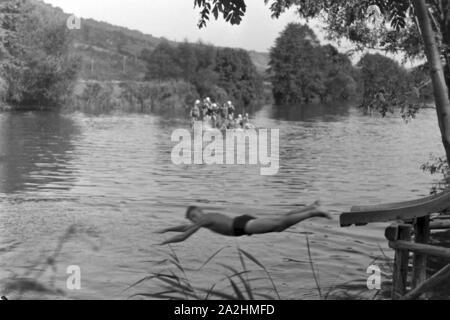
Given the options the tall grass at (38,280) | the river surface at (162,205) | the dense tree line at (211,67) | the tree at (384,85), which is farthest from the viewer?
the dense tree line at (211,67)

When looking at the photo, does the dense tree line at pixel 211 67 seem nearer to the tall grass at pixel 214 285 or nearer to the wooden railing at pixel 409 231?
the tall grass at pixel 214 285

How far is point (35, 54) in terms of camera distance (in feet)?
226

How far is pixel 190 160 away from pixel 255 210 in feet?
39.5

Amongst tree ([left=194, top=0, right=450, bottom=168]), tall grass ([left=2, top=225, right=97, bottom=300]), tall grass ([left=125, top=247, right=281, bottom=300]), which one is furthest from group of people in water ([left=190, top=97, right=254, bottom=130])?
tall grass ([left=125, top=247, right=281, bottom=300])

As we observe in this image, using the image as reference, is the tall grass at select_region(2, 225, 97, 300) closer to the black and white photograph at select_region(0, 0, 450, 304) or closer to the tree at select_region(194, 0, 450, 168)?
the black and white photograph at select_region(0, 0, 450, 304)

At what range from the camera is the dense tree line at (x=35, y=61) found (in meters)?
67.1

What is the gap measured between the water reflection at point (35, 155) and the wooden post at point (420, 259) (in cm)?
1483

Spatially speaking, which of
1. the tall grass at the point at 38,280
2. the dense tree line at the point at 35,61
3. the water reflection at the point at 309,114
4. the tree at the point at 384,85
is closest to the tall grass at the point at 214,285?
the tall grass at the point at 38,280

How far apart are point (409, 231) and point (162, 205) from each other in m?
11.8

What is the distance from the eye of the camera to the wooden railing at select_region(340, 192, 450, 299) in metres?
4.39

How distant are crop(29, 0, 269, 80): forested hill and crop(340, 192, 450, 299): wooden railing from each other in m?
88.2
